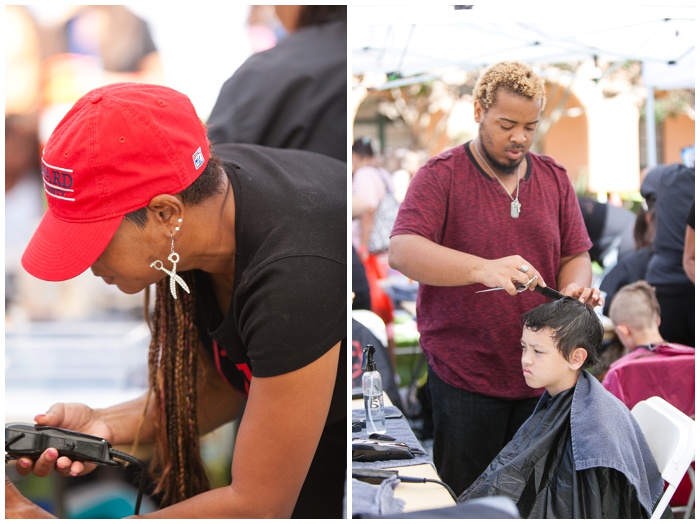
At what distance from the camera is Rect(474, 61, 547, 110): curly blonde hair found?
1479 mm

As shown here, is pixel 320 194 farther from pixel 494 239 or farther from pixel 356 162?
pixel 356 162

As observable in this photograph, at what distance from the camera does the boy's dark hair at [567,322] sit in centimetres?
151

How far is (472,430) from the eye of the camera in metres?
1.65

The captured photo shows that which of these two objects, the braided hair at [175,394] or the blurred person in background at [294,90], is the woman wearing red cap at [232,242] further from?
the blurred person in background at [294,90]

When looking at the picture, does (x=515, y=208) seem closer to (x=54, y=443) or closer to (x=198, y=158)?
(x=198, y=158)

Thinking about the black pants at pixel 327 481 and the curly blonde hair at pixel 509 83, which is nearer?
the curly blonde hair at pixel 509 83

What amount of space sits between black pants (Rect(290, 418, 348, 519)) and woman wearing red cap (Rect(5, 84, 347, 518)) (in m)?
0.13

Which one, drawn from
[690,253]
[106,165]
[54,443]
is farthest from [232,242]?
[690,253]

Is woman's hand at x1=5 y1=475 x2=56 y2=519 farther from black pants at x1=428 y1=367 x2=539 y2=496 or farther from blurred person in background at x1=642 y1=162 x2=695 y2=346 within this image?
blurred person in background at x1=642 y1=162 x2=695 y2=346

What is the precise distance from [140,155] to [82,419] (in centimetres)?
82

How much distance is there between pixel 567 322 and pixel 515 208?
0.92 ft

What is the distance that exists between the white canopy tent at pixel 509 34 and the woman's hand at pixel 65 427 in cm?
112

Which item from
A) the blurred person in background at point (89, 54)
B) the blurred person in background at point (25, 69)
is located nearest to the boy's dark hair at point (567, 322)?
A: the blurred person in background at point (89, 54)

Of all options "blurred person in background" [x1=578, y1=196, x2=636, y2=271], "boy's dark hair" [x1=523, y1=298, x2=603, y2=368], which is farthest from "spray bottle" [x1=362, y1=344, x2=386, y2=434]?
"blurred person in background" [x1=578, y1=196, x2=636, y2=271]
